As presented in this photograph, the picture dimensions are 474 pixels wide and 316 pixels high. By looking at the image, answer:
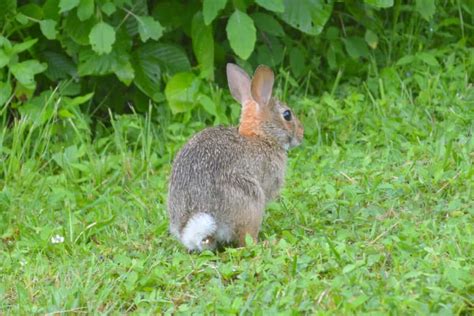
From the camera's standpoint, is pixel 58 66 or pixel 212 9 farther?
pixel 58 66

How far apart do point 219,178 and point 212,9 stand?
2.05 meters

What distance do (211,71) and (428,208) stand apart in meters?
2.47

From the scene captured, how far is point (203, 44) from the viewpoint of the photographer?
7.38 m

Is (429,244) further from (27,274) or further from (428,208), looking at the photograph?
(27,274)

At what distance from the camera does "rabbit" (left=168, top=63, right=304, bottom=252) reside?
201 inches

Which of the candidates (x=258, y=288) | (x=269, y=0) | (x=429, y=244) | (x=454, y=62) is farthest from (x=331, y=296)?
(x=454, y=62)

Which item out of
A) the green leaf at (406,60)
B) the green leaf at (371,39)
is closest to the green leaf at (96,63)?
the green leaf at (371,39)

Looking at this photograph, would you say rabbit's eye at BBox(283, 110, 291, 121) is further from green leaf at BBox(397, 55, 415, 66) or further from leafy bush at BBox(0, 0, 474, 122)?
green leaf at BBox(397, 55, 415, 66)

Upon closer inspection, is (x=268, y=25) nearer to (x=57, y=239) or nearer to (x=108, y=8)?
(x=108, y=8)

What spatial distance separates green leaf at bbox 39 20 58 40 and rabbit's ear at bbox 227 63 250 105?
1.49 m

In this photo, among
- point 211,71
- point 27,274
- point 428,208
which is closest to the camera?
point 27,274

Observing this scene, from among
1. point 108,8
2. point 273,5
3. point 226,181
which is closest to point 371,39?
point 273,5

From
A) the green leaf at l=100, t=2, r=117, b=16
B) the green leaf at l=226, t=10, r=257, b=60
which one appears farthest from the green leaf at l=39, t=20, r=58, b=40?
the green leaf at l=226, t=10, r=257, b=60

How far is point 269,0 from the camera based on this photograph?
22.6ft
